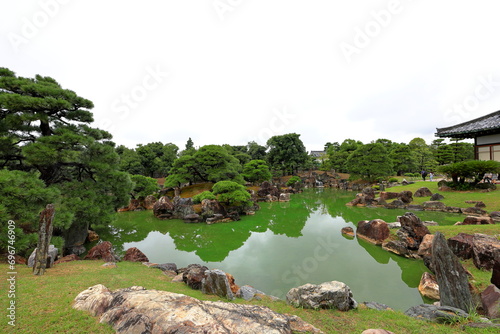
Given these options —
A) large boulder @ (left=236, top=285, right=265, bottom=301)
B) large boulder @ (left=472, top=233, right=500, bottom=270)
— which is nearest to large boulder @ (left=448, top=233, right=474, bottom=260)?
large boulder @ (left=472, top=233, right=500, bottom=270)

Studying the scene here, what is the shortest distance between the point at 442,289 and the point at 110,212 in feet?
35.4

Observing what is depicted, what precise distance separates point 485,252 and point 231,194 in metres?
11.9

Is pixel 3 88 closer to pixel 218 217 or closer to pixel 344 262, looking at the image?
pixel 218 217

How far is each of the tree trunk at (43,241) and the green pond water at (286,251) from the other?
363cm

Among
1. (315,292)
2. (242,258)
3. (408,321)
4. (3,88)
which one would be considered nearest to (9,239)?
(3,88)

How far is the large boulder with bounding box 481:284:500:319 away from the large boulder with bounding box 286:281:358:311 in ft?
7.50

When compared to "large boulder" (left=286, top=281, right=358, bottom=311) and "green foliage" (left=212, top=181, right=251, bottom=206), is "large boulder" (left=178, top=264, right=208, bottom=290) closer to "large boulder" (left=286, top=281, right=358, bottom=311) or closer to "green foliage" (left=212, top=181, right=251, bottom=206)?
"large boulder" (left=286, top=281, right=358, bottom=311)

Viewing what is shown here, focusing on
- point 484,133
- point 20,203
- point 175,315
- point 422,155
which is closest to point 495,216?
point 484,133

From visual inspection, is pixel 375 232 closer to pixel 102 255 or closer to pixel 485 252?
pixel 485 252

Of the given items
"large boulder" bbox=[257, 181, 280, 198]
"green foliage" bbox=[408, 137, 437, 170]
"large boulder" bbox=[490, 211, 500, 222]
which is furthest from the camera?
"green foliage" bbox=[408, 137, 437, 170]

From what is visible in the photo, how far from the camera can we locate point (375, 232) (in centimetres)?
915

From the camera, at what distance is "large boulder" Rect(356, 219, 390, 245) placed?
29.2 feet

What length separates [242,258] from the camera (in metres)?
8.05

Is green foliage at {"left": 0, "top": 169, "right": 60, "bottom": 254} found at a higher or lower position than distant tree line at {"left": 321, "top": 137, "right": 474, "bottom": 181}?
lower
